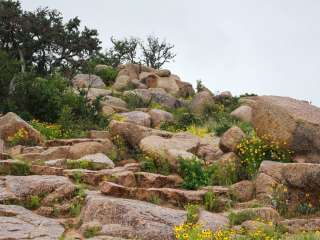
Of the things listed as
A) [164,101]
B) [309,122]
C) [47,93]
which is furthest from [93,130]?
[164,101]

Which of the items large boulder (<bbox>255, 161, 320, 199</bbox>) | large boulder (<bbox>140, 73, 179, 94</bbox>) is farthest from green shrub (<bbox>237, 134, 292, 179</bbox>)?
large boulder (<bbox>140, 73, 179, 94</bbox>)

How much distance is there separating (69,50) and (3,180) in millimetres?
21703

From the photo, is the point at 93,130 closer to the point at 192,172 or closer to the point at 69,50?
the point at 192,172

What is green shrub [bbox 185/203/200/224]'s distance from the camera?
1236cm

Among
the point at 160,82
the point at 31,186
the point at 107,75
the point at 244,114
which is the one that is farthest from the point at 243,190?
the point at 107,75

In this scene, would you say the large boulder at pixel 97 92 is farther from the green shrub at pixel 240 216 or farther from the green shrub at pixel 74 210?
the green shrub at pixel 240 216

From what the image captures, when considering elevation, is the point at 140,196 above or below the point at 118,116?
below

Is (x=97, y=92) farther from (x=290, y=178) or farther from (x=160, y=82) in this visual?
(x=290, y=178)

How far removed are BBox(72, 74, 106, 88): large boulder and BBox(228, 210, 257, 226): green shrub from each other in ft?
65.1

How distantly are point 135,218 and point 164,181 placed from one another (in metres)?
3.23

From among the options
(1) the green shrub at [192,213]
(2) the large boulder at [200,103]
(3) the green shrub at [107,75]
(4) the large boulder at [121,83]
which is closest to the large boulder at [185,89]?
(4) the large boulder at [121,83]

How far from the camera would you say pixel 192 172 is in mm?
15328

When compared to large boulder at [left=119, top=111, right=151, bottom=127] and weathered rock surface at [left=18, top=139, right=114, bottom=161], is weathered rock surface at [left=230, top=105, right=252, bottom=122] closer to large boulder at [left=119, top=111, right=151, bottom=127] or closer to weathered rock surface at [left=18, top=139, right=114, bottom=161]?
large boulder at [left=119, top=111, right=151, bottom=127]

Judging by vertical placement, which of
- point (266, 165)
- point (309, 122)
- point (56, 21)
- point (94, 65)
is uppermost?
point (56, 21)
